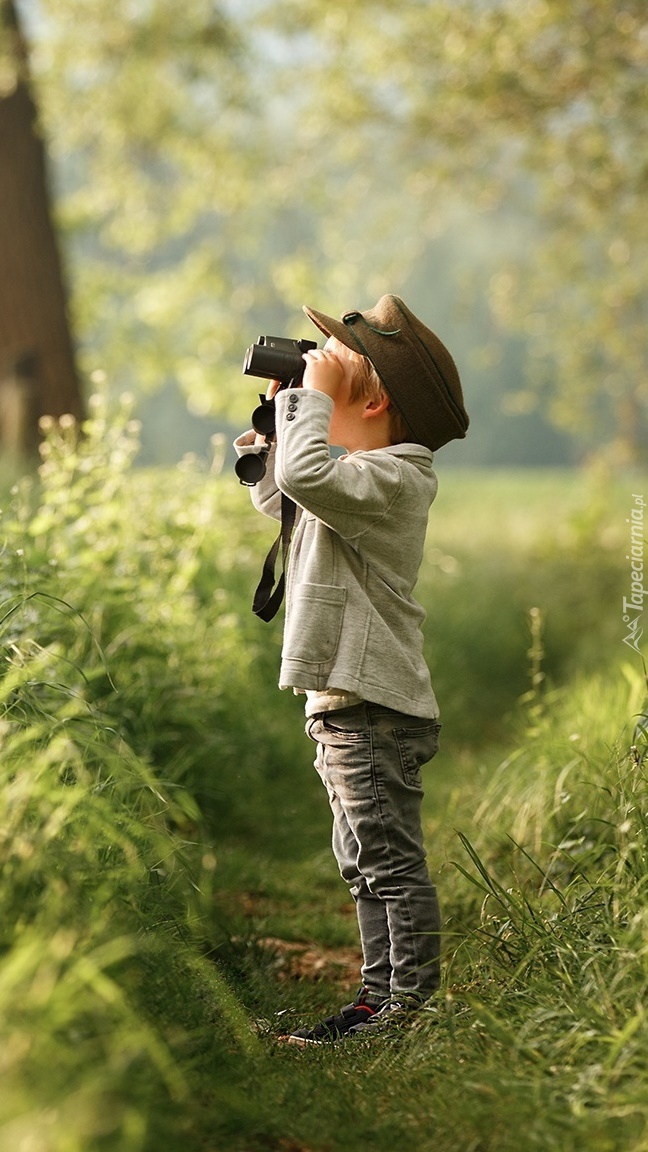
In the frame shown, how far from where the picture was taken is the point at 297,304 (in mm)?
14883

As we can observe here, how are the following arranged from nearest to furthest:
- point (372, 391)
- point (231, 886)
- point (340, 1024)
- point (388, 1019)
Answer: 1. point (388, 1019)
2. point (340, 1024)
3. point (372, 391)
4. point (231, 886)

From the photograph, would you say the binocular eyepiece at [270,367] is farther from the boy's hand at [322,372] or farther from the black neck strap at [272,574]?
the black neck strap at [272,574]

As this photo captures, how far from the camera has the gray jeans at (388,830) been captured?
3.11 metres

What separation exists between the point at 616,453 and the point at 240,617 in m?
9.14

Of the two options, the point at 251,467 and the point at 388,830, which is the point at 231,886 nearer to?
the point at 388,830

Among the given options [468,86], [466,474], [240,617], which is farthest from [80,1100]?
[466,474]

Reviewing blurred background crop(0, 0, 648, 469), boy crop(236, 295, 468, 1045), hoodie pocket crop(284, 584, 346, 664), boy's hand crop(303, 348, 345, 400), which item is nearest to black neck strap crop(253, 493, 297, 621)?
boy crop(236, 295, 468, 1045)

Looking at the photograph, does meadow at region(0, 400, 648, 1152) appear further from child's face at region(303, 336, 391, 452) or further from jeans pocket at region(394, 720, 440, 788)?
child's face at region(303, 336, 391, 452)

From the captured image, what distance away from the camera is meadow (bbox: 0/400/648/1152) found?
6.88 ft

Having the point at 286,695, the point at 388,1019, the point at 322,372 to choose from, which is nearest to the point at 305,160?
the point at 286,695

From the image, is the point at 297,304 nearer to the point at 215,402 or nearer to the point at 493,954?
the point at 215,402

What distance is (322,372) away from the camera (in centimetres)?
319

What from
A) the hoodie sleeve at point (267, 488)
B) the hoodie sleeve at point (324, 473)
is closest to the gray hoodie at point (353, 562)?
the hoodie sleeve at point (324, 473)

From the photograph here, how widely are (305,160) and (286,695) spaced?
10020mm
